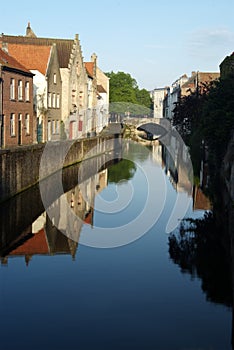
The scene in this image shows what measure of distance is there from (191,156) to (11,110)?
2174 cm

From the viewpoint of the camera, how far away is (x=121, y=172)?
4356 cm

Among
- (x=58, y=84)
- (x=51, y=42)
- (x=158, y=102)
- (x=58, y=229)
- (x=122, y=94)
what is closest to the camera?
(x=58, y=229)

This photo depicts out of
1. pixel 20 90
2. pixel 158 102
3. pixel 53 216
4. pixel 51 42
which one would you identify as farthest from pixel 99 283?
pixel 158 102

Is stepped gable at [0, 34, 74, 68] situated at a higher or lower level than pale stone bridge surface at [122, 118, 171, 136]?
higher

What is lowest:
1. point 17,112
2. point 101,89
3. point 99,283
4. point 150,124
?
point 99,283

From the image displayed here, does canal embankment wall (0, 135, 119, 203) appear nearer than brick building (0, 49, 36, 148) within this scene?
Answer: Yes

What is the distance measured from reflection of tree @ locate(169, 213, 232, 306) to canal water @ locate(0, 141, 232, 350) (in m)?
0.17

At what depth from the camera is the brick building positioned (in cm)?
2909

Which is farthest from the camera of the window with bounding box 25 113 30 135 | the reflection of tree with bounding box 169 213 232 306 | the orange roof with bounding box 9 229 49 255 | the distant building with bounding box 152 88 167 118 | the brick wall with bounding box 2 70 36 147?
the distant building with bounding box 152 88 167 118

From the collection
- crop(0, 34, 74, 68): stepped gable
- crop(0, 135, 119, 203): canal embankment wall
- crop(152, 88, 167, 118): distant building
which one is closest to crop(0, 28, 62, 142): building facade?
crop(0, 135, 119, 203): canal embankment wall

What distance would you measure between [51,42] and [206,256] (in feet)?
122

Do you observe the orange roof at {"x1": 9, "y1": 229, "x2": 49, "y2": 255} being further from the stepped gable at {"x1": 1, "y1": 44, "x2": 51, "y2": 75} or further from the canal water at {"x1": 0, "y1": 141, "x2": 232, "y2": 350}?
the stepped gable at {"x1": 1, "y1": 44, "x2": 51, "y2": 75}

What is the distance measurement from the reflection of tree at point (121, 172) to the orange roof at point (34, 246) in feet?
62.9

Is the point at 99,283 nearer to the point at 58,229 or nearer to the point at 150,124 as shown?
the point at 58,229
